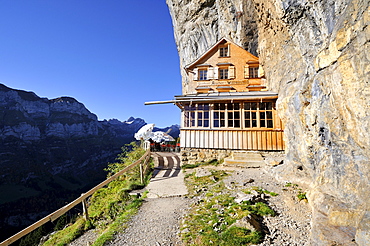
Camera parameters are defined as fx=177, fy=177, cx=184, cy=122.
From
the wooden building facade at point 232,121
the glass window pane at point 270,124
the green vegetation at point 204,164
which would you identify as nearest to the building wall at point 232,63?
the wooden building facade at point 232,121

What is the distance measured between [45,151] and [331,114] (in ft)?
385

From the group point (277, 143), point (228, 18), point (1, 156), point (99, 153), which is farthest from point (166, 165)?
point (99, 153)

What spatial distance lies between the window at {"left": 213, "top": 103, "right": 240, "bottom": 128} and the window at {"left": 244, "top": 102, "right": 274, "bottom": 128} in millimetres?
652

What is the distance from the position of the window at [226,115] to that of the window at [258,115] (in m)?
0.65

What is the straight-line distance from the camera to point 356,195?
4562mm

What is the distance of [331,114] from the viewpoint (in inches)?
214

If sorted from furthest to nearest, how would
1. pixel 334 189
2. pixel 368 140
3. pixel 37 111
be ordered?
pixel 37 111 → pixel 334 189 → pixel 368 140

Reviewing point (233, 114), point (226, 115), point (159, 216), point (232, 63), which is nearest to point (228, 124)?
point (226, 115)

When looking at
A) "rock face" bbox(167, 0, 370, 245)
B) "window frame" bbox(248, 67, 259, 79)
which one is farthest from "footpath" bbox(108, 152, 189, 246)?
"window frame" bbox(248, 67, 259, 79)

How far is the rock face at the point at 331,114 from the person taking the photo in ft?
13.2

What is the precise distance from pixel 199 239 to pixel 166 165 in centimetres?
999

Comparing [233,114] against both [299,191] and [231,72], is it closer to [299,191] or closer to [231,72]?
[299,191]

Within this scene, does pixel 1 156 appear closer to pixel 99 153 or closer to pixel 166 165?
pixel 99 153

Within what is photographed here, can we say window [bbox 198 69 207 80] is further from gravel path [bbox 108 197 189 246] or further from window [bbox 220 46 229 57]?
gravel path [bbox 108 197 189 246]
